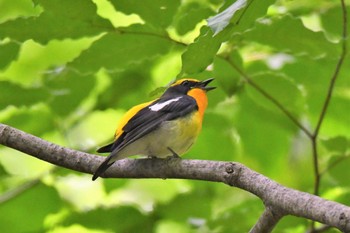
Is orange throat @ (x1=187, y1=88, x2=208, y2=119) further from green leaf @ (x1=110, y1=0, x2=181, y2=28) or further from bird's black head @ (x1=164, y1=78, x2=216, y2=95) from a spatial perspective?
green leaf @ (x1=110, y1=0, x2=181, y2=28)

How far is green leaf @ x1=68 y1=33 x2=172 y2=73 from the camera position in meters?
2.73

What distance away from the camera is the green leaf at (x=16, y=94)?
2979mm

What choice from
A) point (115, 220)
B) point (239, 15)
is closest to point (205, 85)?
point (115, 220)

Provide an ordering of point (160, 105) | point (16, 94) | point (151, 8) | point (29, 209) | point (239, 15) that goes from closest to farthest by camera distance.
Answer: point (239, 15) < point (151, 8) < point (160, 105) < point (16, 94) < point (29, 209)

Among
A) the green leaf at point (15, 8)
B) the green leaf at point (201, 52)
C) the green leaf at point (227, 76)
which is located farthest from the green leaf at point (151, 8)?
the green leaf at point (15, 8)

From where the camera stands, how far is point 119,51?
276cm

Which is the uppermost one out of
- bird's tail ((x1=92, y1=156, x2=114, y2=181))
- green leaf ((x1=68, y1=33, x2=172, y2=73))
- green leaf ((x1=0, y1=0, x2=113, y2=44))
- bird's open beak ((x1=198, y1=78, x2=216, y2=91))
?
green leaf ((x1=0, y1=0, x2=113, y2=44))

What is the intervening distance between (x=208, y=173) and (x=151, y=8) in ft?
2.77

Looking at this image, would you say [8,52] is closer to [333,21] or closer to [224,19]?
[224,19]

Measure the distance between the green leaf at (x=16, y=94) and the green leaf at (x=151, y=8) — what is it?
0.64 meters

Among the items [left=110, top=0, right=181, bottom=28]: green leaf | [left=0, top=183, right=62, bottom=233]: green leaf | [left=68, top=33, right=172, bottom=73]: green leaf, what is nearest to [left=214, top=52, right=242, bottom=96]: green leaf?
[left=68, top=33, right=172, bottom=73]: green leaf

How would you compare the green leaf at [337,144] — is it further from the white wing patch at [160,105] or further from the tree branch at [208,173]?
the tree branch at [208,173]

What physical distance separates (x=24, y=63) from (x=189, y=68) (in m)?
1.81

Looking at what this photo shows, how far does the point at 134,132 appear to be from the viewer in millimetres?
2652
